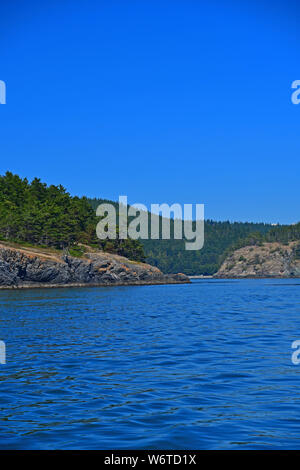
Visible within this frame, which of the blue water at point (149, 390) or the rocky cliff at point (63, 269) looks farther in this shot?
the rocky cliff at point (63, 269)

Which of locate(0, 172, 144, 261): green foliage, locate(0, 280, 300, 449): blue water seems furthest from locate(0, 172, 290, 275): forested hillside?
locate(0, 280, 300, 449): blue water

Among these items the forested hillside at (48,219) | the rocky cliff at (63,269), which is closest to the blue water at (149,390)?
the rocky cliff at (63,269)

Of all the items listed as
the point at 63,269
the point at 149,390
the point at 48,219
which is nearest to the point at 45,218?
the point at 48,219

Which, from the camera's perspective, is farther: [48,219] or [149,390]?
[48,219]

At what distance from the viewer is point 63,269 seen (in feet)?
354

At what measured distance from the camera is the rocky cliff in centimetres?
9656

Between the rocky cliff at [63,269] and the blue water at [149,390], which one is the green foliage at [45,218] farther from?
the blue water at [149,390]

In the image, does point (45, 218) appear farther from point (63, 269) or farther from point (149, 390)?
point (149, 390)

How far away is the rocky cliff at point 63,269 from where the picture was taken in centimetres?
9656

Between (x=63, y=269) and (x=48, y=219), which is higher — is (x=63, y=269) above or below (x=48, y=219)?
below

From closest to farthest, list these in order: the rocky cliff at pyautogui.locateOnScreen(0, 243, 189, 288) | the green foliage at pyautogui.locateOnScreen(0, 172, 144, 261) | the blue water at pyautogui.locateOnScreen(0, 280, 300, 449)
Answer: the blue water at pyautogui.locateOnScreen(0, 280, 300, 449)
the rocky cliff at pyautogui.locateOnScreen(0, 243, 189, 288)
the green foliage at pyautogui.locateOnScreen(0, 172, 144, 261)

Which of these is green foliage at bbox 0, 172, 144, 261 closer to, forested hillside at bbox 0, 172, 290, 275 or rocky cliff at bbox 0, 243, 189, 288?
forested hillside at bbox 0, 172, 290, 275
